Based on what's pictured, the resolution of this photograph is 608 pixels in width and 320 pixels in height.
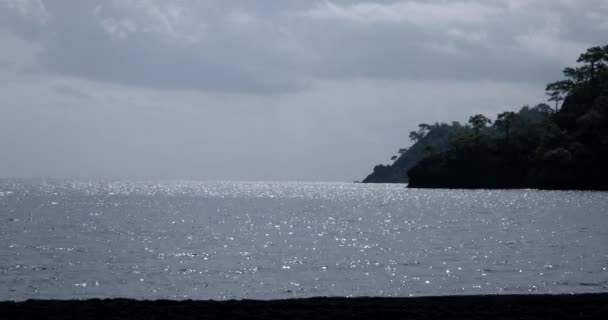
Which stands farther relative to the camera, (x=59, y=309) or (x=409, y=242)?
(x=409, y=242)

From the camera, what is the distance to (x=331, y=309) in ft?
81.9

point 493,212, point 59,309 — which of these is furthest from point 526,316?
point 493,212

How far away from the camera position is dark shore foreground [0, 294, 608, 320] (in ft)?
77.5

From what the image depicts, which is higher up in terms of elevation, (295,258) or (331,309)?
(331,309)

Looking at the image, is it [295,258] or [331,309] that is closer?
[331,309]

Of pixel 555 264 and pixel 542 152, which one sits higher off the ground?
pixel 542 152

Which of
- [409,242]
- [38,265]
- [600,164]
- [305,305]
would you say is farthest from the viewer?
[600,164]

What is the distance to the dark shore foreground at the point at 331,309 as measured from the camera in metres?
23.6

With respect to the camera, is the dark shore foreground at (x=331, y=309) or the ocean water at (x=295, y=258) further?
the ocean water at (x=295, y=258)

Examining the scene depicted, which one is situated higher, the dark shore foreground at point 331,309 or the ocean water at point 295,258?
the dark shore foreground at point 331,309

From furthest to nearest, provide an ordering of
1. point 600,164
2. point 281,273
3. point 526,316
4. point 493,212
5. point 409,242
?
point 600,164
point 493,212
point 409,242
point 281,273
point 526,316

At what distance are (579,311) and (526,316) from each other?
1.87 meters

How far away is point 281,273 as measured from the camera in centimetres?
4531

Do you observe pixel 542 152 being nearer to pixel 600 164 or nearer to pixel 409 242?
pixel 600 164
